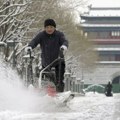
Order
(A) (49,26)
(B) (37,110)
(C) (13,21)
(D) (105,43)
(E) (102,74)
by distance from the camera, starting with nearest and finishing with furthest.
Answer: (B) (37,110)
(A) (49,26)
(C) (13,21)
(E) (102,74)
(D) (105,43)

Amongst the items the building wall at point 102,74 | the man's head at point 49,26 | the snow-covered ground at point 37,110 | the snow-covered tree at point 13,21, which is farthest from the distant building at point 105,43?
the snow-covered ground at point 37,110

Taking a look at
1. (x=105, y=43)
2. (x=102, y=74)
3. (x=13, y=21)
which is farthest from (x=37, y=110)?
(x=105, y=43)

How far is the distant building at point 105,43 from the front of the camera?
72438 millimetres

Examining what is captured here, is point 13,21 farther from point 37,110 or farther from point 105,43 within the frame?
point 105,43

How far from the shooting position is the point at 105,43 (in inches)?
2972

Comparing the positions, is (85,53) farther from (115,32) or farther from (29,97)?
→ (29,97)

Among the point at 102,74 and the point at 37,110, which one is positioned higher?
the point at 37,110

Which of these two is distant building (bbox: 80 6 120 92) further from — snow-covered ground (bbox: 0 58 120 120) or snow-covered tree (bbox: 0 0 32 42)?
snow-covered ground (bbox: 0 58 120 120)

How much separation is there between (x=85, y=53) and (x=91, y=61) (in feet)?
15.5

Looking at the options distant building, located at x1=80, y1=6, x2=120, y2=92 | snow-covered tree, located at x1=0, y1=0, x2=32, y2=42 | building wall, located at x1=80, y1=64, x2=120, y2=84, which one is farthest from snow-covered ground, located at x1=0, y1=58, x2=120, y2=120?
building wall, located at x1=80, y1=64, x2=120, y2=84

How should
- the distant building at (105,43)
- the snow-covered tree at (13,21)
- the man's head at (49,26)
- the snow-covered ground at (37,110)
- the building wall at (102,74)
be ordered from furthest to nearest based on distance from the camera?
the distant building at (105,43) → the building wall at (102,74) → the snow-covered tree at (13,21) → the man's head at (49,26) → the snow-covered ground at (37,110)

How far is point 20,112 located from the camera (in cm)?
653

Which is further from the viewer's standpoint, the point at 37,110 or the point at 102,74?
the point at 102,74

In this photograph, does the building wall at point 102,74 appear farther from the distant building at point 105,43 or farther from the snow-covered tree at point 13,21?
the snow-covered tree at point 13,21
